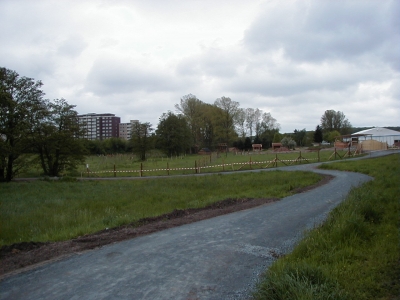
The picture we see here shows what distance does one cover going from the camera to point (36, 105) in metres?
35.5

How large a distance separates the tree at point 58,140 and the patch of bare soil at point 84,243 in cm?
2949

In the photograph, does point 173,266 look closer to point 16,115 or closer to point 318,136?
point 16,115

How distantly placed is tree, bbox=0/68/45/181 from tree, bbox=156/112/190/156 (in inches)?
1730

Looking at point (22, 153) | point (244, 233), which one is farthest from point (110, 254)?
point (22, 153)

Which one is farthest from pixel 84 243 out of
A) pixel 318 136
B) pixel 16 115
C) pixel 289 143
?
pixel 318 136

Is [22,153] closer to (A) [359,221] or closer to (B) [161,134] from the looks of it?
(A) [359,221]

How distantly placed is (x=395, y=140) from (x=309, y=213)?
65.8 meters

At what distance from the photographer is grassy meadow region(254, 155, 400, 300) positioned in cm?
435

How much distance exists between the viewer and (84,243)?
26.6ft

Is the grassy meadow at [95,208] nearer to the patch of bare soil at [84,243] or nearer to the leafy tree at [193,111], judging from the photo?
the patch of bare soil at [84,243]

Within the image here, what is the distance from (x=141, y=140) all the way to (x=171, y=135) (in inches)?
349

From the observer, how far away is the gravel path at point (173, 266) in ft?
17.1

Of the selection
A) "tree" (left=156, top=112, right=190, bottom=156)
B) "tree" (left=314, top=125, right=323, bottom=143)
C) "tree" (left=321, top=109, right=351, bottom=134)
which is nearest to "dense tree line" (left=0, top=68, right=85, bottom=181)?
"tree" (left=156, top=112, right=190, bottom=156)

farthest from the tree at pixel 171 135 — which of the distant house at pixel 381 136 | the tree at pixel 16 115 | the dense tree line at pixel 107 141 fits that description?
the tree at pixel 16 115
